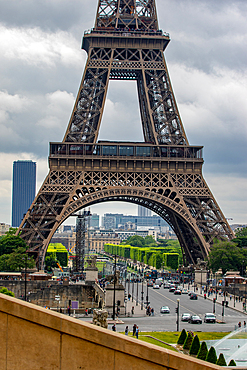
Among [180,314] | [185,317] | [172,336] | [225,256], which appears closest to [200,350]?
[172,336]

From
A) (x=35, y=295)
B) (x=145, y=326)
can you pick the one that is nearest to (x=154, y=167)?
(x=35, y=295)

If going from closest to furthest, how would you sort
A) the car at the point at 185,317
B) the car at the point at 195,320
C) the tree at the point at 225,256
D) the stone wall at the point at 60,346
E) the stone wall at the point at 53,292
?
the stone wall at the point at 60,346 < the car at the point at 195,320 < the car at the point at 185,317 < the stone wall at the point at 53,292 < the tree at the point at 225,256

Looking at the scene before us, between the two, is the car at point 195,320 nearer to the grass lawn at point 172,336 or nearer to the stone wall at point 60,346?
the grass lawn at point 172,336

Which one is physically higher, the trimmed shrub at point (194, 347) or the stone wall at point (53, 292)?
the trimmed shrub at point (194, 347)

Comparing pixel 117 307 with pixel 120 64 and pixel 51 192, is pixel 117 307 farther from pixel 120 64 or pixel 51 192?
pixel 120 64

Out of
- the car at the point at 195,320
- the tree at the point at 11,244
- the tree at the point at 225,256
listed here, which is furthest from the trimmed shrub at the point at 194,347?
the tree at the point at 225,256
